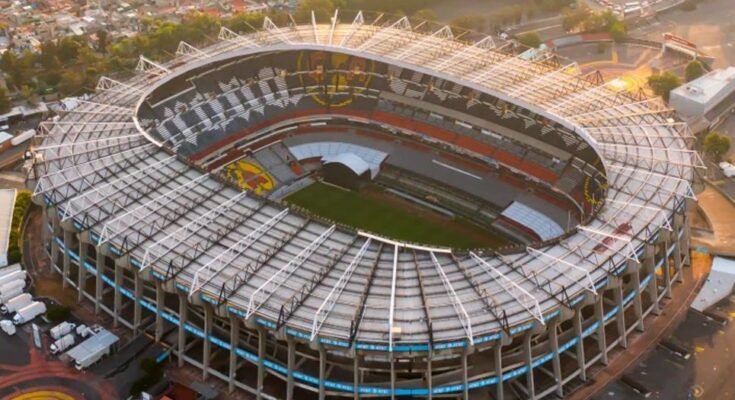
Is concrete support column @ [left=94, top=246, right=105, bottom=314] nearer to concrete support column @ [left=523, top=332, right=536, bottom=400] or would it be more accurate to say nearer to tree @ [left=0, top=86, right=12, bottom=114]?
concrete support column @ [left=523, top=332, right=536, bottom=400]

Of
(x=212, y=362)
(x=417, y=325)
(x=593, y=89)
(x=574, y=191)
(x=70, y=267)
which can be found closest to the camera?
(x=417, y=325)

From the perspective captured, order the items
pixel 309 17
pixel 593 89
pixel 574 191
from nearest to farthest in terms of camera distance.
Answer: pixel 574 191, pixel 593 89, pixel 309 17

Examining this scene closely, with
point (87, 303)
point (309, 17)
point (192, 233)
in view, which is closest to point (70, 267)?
point (87, 303)

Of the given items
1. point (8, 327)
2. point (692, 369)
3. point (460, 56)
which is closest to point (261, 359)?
point (8, 327)

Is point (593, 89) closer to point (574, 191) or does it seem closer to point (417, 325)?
point (574, 191)

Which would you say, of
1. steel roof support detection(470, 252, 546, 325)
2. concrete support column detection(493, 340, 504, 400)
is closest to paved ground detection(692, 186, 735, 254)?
steel roof support detection(470, 252, 546, 325)

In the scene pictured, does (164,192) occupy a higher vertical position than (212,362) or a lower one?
higher
